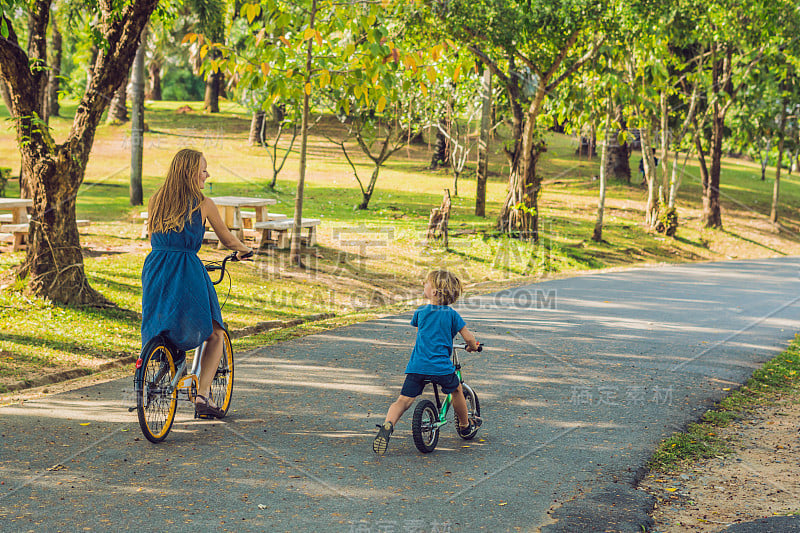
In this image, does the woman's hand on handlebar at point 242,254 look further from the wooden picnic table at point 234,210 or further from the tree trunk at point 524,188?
the tree trunk at point 524,188

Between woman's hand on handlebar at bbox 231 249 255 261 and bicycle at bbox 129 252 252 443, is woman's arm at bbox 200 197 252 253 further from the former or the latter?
bicycle at bbox 129 252 252 443

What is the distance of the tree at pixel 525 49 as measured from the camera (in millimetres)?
16188

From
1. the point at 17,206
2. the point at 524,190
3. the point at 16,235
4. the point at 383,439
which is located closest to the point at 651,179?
the point at 524,190

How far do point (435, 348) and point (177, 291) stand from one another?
174 cm

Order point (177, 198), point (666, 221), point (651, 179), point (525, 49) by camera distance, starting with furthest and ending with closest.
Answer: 1. point (651, 179)
2. point (666, 221)
3. point (525, 49)
4. point (177, 198)

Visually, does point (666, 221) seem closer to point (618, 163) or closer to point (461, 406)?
point (618, 163)

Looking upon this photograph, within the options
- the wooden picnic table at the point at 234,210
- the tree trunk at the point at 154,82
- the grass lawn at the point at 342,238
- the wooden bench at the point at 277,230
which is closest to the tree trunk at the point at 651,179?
the grass lawn at the point at 342,238

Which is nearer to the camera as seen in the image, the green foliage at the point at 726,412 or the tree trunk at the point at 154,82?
the green foliage at the point at 726,412

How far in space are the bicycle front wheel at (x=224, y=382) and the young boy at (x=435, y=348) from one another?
130 centimetres

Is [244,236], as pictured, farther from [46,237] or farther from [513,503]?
[513,503]

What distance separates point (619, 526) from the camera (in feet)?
13.6

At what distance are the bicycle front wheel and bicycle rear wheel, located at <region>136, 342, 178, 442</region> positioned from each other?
57cm

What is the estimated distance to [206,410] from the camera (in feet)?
18.4

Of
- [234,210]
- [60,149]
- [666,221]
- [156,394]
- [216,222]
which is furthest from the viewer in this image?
[666,221]
